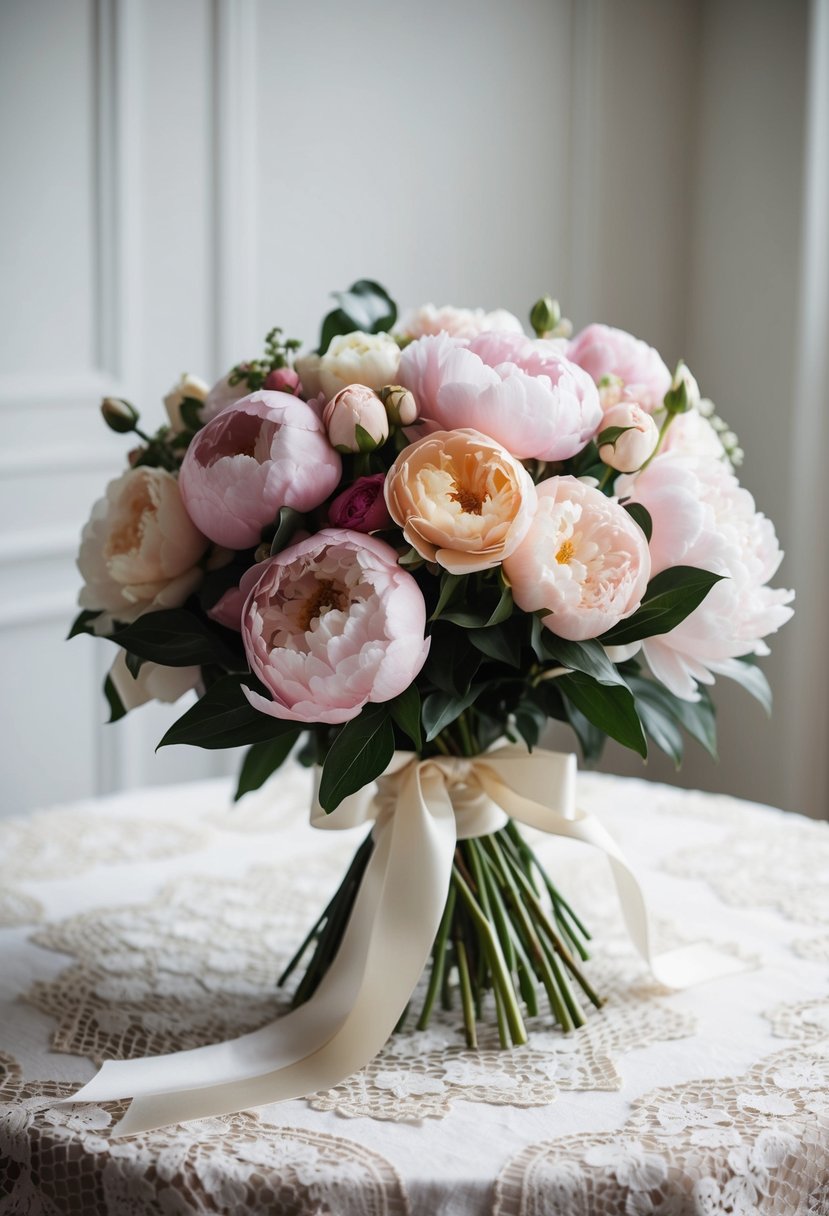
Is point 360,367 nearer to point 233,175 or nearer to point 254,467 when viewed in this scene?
point 254,467

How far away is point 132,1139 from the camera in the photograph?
0.72 meters

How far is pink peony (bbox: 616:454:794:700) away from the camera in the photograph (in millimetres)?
809

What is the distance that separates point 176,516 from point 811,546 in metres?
1.55

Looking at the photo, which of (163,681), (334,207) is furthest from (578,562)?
(334,207)

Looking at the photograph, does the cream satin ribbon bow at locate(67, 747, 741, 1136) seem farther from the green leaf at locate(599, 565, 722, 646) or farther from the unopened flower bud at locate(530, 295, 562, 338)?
the unopened flower bud at locate(530, 295, 562, 338)

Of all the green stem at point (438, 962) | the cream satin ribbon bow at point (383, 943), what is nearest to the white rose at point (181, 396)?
the cream satin ribbon bow at point (383, 943)

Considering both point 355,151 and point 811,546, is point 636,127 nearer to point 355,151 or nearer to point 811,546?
point 355,151

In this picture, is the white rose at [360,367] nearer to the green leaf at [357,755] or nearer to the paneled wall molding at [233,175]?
the green leaf at [357,755]

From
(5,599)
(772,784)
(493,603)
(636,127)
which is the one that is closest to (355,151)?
(636,127)

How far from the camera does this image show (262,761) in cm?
92

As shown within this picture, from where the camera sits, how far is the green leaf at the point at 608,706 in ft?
2.59

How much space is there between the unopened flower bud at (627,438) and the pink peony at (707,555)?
0.03 meters

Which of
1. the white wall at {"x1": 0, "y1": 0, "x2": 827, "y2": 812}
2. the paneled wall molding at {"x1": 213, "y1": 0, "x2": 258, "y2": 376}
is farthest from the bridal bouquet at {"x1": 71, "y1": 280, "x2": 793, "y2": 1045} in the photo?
the paneled wall molding at {"x1": 213, "y1": 0, "x2": 258, "y2": 376}

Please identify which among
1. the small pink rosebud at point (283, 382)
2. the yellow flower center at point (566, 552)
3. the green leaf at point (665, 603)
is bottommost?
the green leaf at point (665, 603)
